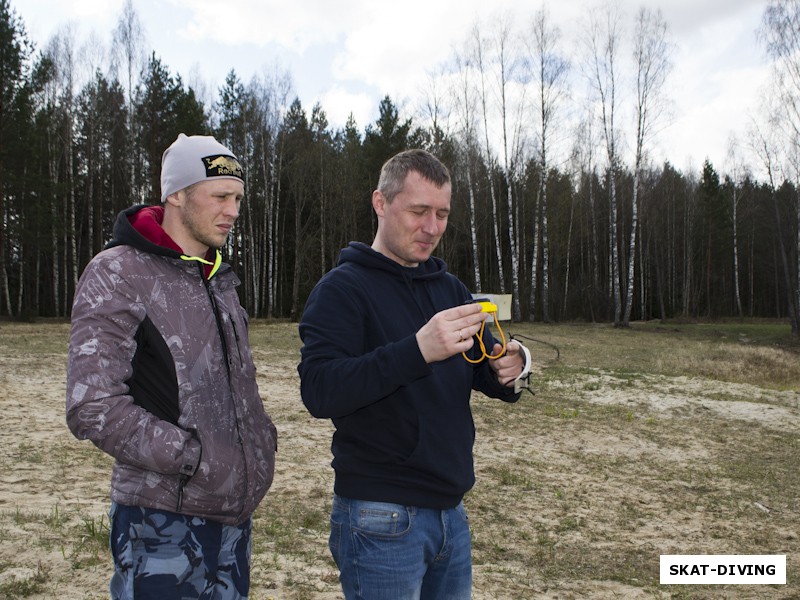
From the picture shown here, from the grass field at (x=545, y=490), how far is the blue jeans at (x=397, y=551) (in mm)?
1752

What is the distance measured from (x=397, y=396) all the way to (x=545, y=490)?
16.4ft

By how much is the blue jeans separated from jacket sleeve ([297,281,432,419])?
1.15 ft

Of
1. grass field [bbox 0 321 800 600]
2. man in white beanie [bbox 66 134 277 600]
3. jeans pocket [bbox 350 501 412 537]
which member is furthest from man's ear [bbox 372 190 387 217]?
grass field [bbox 0 321 800 600]

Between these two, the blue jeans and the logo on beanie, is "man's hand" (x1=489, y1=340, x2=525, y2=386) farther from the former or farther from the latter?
the logo on beanie

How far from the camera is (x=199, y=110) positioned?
2869cm

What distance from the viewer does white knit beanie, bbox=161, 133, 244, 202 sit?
2.18m

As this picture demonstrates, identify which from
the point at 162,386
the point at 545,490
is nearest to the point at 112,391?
the point at 162,386

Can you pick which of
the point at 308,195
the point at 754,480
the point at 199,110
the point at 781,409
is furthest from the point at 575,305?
the point at 754,480

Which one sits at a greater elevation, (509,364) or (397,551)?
(509,364)

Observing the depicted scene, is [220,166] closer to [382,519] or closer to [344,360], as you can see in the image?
[344,360]

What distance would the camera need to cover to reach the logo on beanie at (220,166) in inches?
86.7

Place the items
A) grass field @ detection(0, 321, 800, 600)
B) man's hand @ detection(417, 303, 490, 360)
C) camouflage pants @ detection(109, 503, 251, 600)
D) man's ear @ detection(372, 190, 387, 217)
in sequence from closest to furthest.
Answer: man's hand @ detection(417, 303, 490, 360)
camouflage pants @ detection(109, 503, 251, 600)
man's ear @ detection(372, 190, 387, 217)
grass field @ detection(0, 321, 800, 600)

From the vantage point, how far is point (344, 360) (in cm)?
185

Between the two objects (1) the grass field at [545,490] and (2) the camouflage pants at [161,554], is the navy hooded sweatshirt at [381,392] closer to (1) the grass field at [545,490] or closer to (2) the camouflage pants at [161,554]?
(2) the camouflage pants at [161,554]
